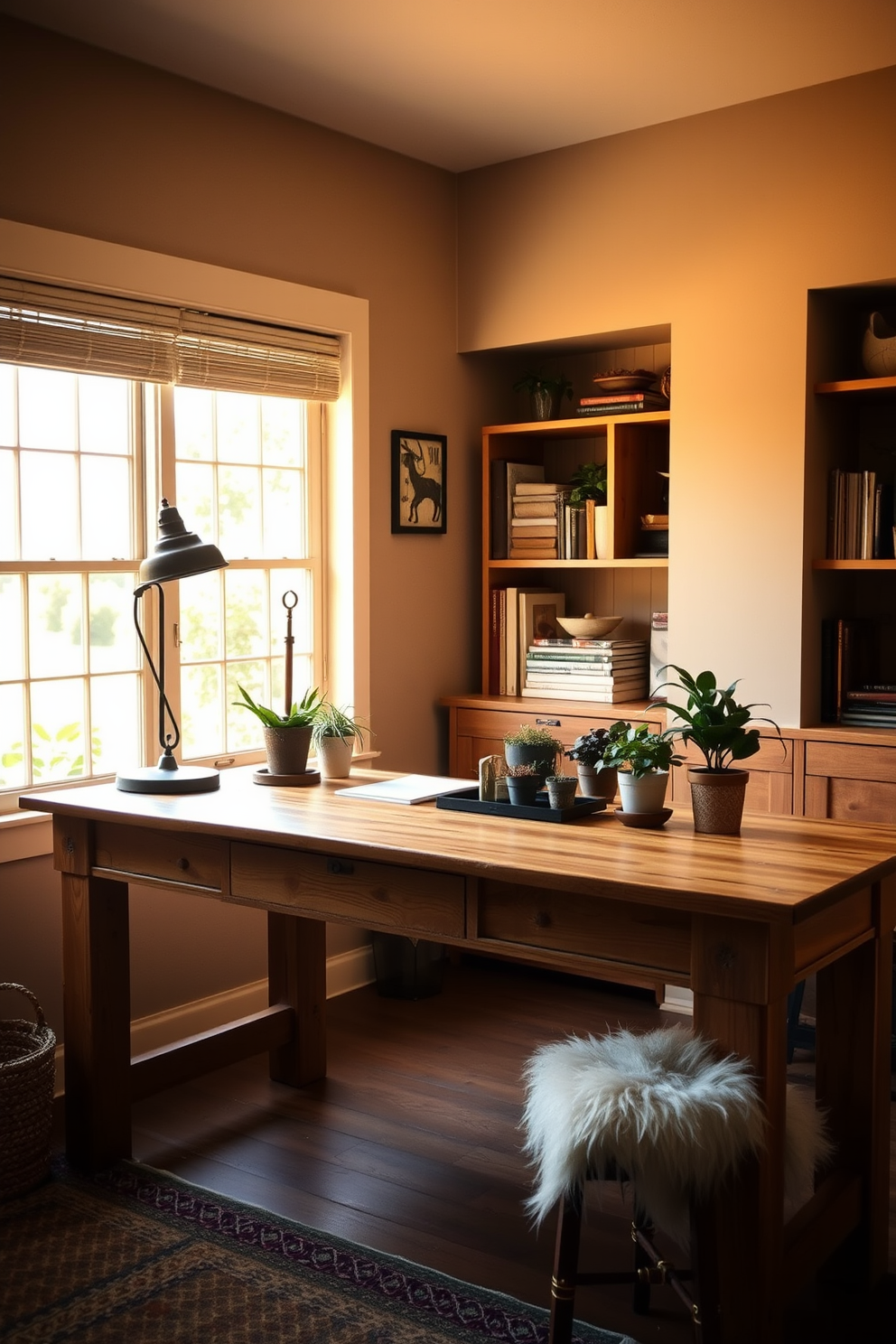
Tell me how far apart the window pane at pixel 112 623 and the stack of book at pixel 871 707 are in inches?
87.7

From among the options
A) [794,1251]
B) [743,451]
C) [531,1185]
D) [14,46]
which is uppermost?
[14,46]

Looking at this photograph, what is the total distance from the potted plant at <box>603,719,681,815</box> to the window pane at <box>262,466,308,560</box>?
1971 mm

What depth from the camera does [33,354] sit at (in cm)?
345

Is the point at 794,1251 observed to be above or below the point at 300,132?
below

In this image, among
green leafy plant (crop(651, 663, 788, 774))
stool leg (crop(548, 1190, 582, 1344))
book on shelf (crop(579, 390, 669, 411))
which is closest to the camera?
stool leg (crop(548, 1190, 582, 1344))

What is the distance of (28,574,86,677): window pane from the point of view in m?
3.62

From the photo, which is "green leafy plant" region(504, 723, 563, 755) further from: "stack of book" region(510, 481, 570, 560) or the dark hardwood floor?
"stack of book" region(510, 481, 570, 560)

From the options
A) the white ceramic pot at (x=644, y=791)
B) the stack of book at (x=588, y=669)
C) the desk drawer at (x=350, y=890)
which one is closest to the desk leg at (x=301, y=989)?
the desk drawer at (x=350, y=890)

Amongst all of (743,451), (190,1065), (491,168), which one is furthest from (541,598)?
(190,1065)

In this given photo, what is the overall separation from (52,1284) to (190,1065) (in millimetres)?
835

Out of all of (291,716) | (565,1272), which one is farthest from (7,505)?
(565,1272)

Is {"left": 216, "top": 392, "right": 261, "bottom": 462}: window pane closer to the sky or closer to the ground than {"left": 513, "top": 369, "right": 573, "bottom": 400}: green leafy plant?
closer to the ground

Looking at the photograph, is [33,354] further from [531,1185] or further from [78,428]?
[531,1185]

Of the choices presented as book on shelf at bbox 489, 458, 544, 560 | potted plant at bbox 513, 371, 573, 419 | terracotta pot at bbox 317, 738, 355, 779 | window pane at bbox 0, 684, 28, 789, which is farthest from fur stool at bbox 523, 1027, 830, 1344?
potted plant at bbox 513, 371, 573, 419
